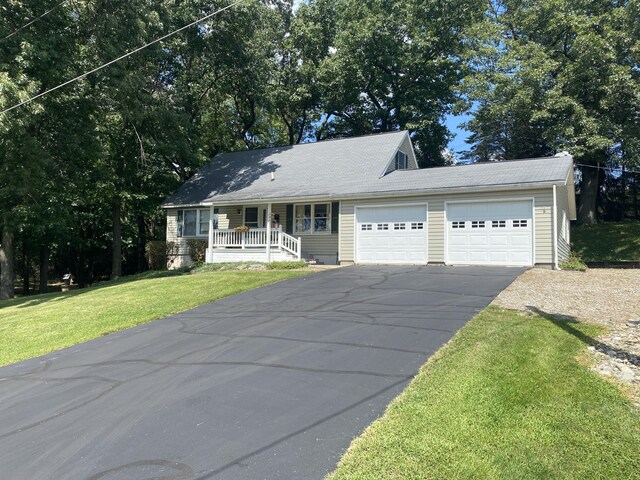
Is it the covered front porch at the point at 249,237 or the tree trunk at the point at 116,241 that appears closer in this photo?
the covered front porch at the point at 249,237

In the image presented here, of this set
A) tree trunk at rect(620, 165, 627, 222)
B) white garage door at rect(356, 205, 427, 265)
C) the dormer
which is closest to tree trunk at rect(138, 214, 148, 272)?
the dormer

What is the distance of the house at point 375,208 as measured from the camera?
14.2 m

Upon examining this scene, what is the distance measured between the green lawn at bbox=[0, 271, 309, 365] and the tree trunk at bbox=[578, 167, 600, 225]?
22479 mm

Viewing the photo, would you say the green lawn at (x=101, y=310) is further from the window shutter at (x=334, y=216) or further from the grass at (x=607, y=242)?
the grass at (x=607, y=242)

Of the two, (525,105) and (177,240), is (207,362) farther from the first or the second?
(525,105)

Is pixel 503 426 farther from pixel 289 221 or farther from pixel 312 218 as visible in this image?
pixel 289 221

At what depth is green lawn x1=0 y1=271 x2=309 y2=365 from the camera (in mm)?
8602

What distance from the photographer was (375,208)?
1658 centimetres

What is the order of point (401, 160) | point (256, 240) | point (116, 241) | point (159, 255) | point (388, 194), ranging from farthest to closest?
point (116, 241) < point (159, 255) < point (401, 160) < point (256, 240) < point (388, 194)

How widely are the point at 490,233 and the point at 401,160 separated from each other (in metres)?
7.66

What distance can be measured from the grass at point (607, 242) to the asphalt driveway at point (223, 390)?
17.4 metres

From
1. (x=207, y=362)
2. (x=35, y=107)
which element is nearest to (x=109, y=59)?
(x=35, y=107)

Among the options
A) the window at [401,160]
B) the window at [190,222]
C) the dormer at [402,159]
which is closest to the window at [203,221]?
the window at [190,222]

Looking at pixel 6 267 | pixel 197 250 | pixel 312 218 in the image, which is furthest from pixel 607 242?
pixel 6 267
